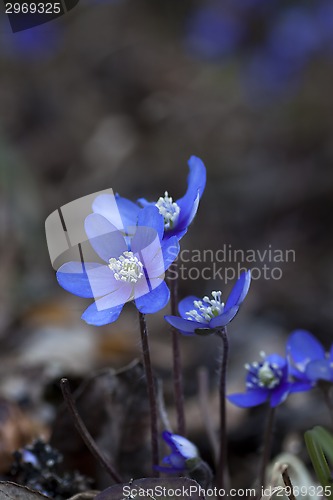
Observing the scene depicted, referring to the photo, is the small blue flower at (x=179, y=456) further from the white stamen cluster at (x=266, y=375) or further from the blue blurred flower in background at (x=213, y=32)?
the blue blurred flower in background at (x=213, y=32)

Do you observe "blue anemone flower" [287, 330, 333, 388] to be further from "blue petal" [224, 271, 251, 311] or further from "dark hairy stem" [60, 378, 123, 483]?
"dark hairy stem" [60, 378, 123, 483]

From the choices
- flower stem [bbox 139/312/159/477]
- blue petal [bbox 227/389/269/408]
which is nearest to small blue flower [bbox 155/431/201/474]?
flower stem [bbox 139/312/159/477]

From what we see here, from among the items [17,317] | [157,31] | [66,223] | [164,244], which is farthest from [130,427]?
[157,31]

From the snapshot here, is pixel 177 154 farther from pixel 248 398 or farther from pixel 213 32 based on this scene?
pixel 248 398

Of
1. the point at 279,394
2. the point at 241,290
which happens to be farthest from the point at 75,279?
the point at 279,394

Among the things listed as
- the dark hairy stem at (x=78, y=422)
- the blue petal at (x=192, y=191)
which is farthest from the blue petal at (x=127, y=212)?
Result: the dark hairy stem at (x=78, y=422)

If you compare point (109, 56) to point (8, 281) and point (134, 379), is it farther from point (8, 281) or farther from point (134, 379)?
point (134, 379)
